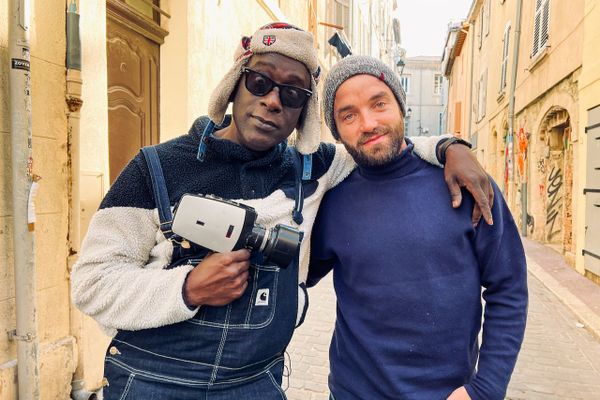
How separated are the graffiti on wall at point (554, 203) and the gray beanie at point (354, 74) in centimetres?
965

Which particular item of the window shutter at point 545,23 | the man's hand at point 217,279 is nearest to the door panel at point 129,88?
the man's hand at point 217,279

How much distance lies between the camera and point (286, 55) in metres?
1.65

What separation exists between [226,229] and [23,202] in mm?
1986

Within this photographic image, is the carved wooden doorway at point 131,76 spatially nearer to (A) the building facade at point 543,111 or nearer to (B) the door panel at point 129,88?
(B) the door panel at point 129,88

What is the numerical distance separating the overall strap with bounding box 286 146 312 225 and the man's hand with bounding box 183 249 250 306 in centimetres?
28

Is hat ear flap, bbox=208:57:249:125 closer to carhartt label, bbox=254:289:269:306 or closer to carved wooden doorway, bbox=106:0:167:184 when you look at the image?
carhartt label, bbox=254:289:269:306

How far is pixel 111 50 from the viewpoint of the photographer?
3.97 meters

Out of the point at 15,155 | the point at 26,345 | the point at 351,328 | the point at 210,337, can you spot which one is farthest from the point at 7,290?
the point at 351,328

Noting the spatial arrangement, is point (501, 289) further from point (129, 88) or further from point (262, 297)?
point (129, 88)

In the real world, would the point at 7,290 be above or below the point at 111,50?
below

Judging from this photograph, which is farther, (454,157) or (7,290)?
(7,290)

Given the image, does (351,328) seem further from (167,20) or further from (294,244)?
(167,20)

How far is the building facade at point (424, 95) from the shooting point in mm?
45094

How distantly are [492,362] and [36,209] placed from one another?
2.76 meters
